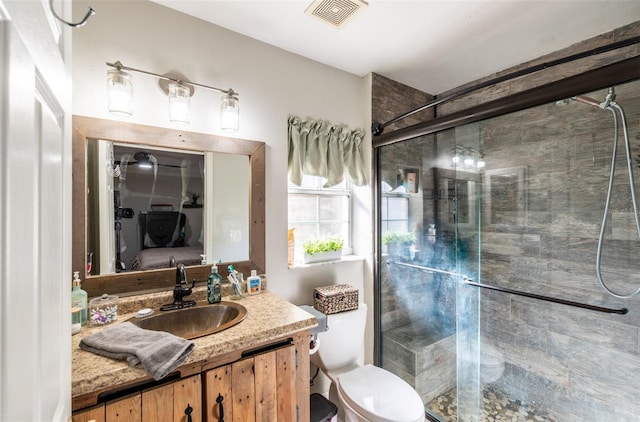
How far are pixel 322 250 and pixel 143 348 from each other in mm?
1241

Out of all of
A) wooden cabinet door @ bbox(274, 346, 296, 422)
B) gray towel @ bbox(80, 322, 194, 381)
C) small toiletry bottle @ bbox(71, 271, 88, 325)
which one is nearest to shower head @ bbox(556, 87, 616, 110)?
wooden cabinet door @ bbox(274, 346, 296, 422)

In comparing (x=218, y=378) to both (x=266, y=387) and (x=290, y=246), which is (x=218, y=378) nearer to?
(x=266, y=387)

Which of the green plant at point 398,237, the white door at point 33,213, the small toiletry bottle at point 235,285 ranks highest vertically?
the white door at point 33,213

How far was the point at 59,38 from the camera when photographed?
23.6 inches

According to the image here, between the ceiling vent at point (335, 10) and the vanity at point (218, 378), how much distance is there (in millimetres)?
1575

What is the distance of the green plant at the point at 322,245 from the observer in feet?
6.48

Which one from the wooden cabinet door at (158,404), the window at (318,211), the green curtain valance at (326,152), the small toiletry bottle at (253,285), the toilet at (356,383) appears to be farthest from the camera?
the window at (318,211)

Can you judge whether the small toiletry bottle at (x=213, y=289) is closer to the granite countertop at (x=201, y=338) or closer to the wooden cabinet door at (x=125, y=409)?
the granite countertop at (x=201, y=338)

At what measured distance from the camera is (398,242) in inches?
88.0

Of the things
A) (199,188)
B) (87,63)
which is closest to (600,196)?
(199,188)

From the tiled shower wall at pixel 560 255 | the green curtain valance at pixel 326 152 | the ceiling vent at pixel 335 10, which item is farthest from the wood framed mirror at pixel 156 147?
the tiled shower wall at pixel 560 255

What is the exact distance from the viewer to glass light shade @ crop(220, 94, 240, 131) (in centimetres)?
157

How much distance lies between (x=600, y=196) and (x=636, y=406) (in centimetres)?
122

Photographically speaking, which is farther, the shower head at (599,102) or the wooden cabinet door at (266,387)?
the shower head at (599,102)
